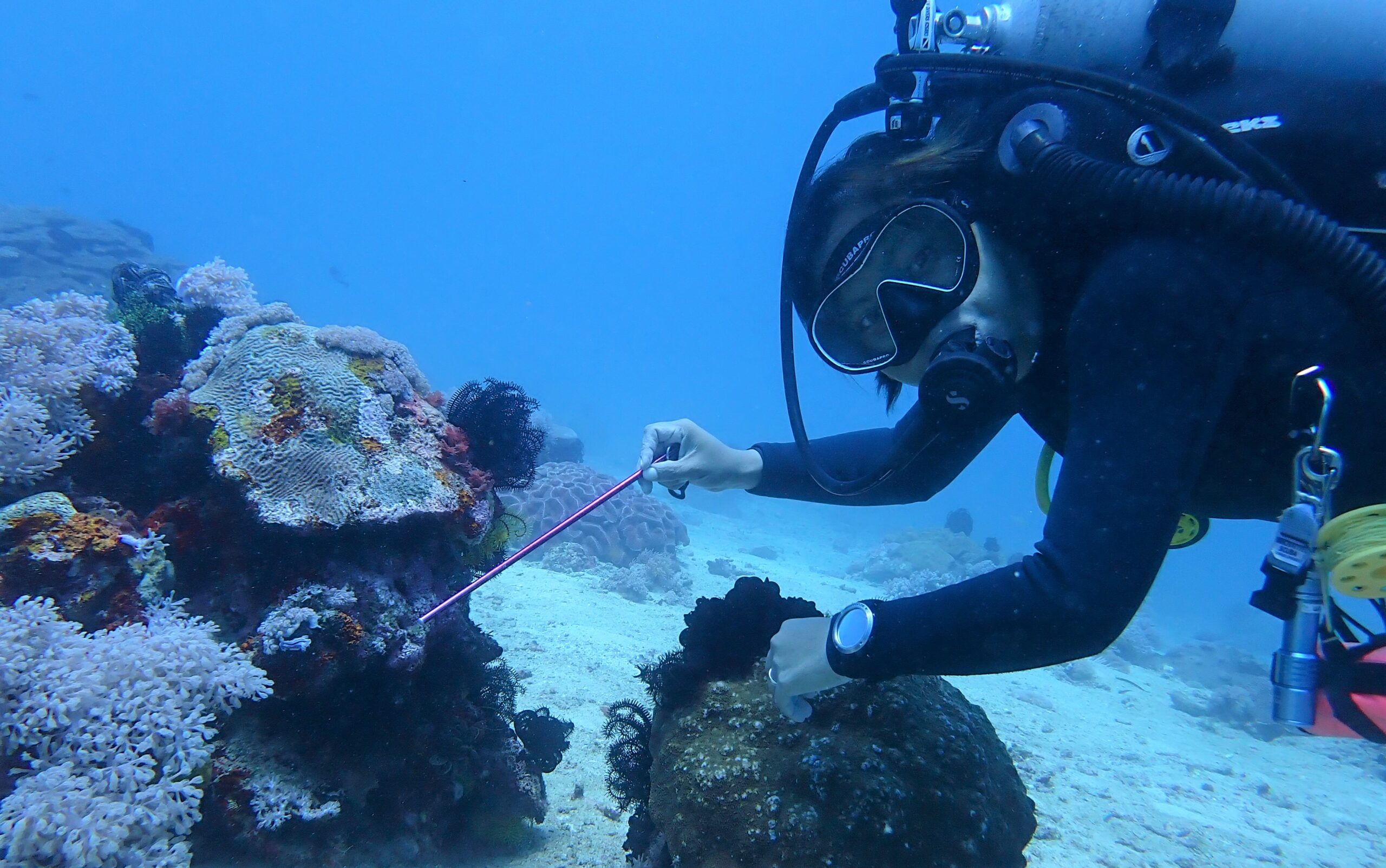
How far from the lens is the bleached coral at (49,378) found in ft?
9.03

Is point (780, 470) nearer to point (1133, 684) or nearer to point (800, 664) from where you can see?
point (800, 664)

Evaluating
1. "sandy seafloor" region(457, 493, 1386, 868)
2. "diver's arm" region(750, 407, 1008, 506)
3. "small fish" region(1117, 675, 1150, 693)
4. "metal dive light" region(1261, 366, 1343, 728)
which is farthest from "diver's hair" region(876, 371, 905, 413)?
"small fish" region(1117, 675, 1150, 693)

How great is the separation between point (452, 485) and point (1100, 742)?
8303 mm

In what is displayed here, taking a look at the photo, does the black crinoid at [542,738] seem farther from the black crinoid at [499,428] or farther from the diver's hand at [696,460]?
the diver's hand at [696,460]

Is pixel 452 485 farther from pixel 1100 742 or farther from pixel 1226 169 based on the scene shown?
pixel 1100 742

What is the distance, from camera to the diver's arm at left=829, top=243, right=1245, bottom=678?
139cm

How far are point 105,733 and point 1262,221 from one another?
12.2 ft

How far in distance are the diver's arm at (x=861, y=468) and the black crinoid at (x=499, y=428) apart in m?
1.41

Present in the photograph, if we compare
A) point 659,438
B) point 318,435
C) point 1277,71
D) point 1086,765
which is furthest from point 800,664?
point 1086,765

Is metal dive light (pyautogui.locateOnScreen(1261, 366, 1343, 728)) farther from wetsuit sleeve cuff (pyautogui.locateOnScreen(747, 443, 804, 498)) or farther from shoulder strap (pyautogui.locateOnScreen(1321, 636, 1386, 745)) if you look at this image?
wetsuit sleeve cuff (pyautogui.locateOnScreen(747, 443, 804, 498))

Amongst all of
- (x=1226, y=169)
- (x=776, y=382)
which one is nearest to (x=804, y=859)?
(x=1226, y=169)

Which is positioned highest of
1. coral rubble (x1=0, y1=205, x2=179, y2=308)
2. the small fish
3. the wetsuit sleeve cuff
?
coral rubble (x1=0, y1=205, x2=179, y2=308)

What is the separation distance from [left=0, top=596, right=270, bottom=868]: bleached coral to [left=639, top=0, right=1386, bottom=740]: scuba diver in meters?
2.06

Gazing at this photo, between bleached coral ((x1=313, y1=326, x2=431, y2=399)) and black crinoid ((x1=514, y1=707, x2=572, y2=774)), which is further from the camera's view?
black crinoid ((x1=514, y1=707, x2=572, y2=774))
